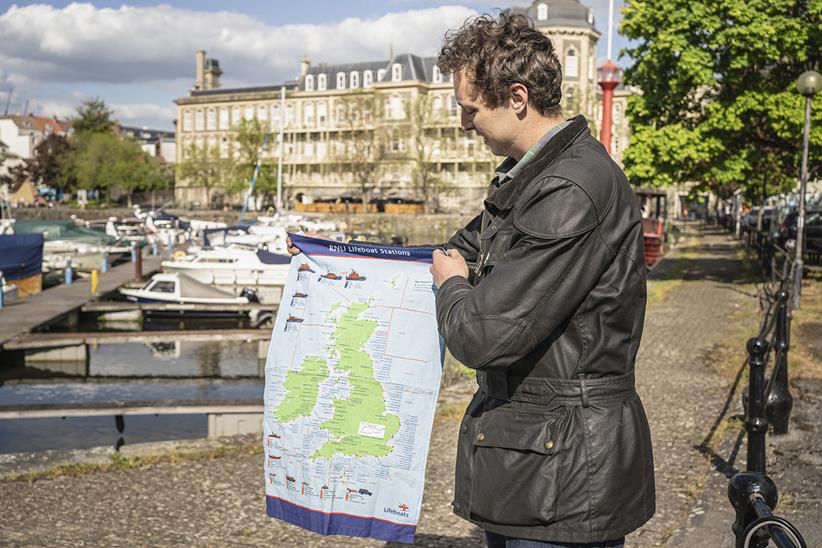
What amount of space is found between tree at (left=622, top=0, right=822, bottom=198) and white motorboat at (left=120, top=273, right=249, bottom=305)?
1376 centimetres

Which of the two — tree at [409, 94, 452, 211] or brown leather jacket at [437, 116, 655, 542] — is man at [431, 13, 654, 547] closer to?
brown leather jacket at [437, 116, 655, 542]

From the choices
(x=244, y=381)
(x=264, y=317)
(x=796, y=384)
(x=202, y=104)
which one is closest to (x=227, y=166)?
(x=202, y=104)

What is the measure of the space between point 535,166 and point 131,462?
6.31 metres

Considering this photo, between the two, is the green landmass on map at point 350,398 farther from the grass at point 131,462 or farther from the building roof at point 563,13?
the building roof at point 563,13

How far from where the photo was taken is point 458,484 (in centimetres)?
279

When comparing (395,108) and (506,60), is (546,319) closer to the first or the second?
(506,60)

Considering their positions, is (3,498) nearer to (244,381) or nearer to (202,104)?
(244,381)

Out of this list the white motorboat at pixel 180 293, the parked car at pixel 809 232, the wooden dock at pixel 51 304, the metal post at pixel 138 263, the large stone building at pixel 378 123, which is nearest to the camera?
the wooden dock at pixel 51 304

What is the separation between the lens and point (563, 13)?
92.7 m

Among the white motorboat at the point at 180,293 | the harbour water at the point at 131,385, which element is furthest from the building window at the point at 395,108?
the harbour water at the point at 131,385

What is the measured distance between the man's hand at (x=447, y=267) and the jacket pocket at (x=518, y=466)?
44cm

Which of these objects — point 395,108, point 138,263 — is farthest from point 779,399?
point 395,108

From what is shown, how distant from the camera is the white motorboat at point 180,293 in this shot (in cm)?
2897

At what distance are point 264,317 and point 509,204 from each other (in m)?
25.8
